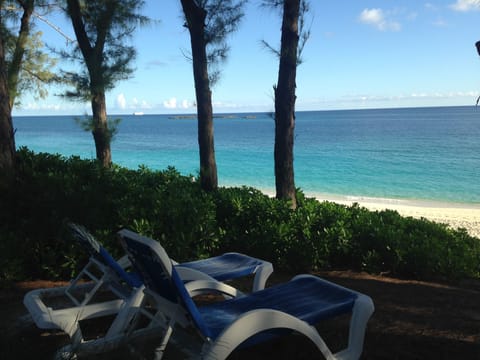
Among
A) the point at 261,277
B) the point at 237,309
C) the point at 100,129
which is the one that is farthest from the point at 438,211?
the point at 237,309

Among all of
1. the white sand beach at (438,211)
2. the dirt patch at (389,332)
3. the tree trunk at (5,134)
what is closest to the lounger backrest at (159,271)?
the dirt patch at (389,332)

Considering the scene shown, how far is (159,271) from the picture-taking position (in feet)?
7.97

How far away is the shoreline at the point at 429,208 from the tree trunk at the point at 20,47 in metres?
10.6

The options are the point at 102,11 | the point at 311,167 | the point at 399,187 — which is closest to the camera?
the point at 102,11

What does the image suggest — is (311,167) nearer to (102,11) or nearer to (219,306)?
(102,11)

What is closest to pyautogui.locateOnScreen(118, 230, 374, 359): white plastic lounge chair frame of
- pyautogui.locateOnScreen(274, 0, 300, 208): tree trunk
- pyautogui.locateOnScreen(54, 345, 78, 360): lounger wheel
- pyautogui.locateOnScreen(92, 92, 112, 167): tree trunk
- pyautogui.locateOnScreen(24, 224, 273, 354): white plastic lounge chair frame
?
pyautogui.locateOnScreen(24, 224, 273, 354): white plastic lounge chair frame

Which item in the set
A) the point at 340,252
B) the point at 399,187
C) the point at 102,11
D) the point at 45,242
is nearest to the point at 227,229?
the point at 340,252

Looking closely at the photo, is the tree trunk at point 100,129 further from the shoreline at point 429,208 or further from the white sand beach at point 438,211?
the shoreline at point 429,208

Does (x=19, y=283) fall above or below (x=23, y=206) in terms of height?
below

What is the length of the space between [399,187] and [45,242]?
23606 millimetres

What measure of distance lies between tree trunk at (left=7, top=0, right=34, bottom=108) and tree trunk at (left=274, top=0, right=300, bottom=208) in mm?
7978

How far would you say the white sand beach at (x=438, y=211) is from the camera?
44.8 ft

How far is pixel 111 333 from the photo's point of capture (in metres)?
2.95

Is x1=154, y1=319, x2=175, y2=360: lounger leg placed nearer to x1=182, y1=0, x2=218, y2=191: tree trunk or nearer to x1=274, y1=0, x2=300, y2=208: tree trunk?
x1=274, y1=0, x2=300, y2=208: tree trunk
